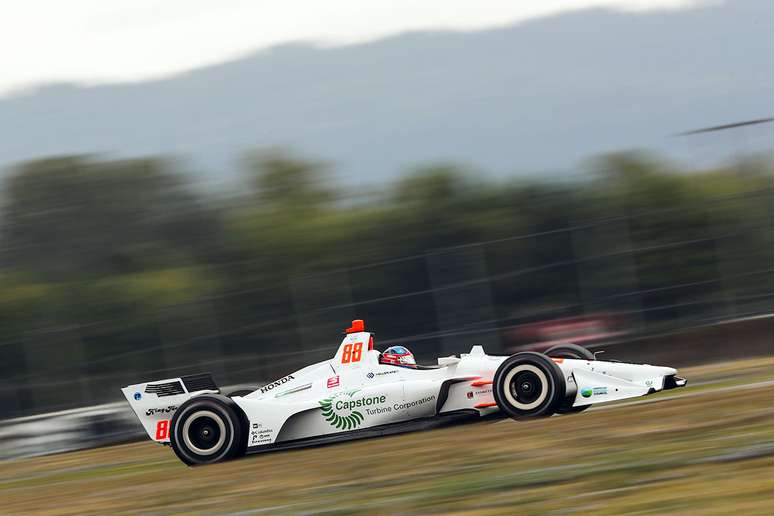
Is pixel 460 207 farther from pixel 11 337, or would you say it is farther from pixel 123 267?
pixel 11 337

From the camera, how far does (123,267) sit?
29.0m

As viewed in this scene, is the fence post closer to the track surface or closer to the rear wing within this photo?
the track surface

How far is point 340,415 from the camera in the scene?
970 centimetres

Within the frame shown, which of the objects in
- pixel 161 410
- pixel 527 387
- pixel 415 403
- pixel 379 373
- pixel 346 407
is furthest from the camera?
pixel 161 410

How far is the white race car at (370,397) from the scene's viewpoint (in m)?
9.14

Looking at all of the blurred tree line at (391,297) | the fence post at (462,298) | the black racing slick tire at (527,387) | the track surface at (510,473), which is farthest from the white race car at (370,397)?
the blurred tree line at (391,297)

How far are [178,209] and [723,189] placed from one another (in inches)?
739

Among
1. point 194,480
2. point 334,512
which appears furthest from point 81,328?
point 334,512

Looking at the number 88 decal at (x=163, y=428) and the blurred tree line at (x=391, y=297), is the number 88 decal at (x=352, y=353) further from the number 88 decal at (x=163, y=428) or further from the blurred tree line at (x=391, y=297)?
the blurred tree line at (x=391, y=297)

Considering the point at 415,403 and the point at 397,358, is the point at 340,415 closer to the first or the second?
the point at 415,403

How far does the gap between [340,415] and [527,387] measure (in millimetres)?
1669

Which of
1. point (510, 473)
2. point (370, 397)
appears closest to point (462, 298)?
point (370, 397)

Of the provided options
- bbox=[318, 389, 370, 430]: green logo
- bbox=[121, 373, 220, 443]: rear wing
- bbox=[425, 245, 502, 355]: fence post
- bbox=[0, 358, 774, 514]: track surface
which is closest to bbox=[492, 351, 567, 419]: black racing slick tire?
bbox=[0, 358, 774, 514]: track surface

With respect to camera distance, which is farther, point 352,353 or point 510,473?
point 352,353
